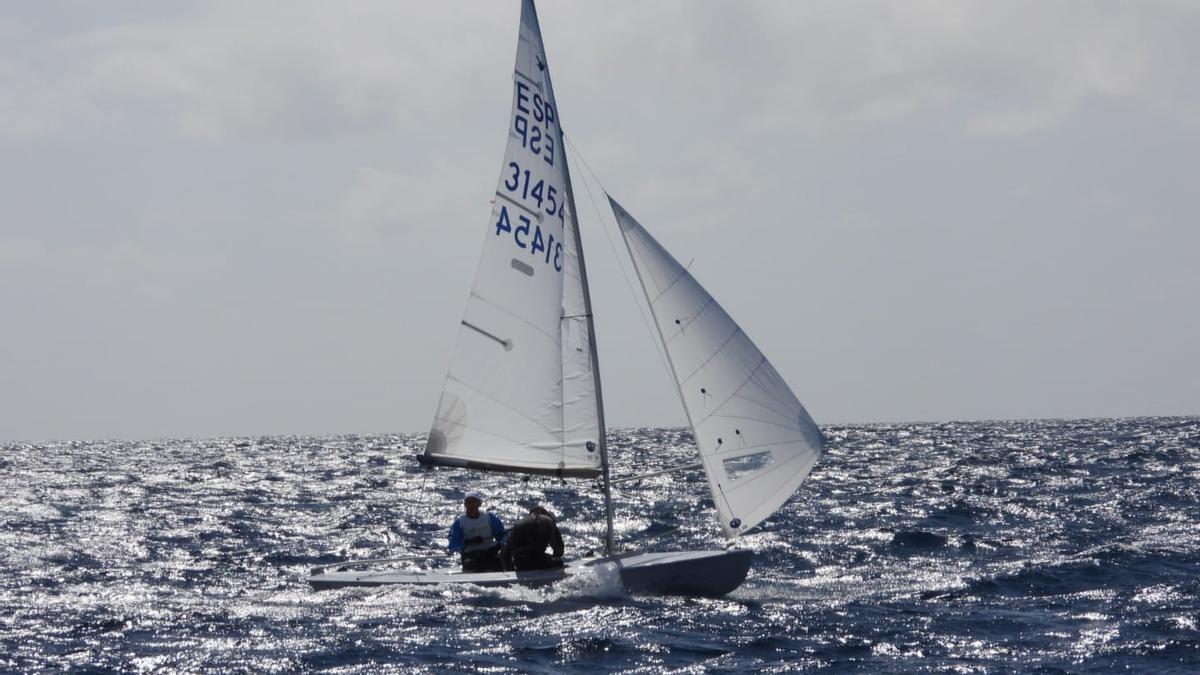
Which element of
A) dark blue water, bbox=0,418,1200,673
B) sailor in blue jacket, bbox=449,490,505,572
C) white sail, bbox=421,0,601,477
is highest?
white sail, bbox=421,0,601,477

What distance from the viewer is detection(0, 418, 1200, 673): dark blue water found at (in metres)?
12.5

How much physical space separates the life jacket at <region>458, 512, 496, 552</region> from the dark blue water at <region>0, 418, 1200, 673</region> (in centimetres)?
108

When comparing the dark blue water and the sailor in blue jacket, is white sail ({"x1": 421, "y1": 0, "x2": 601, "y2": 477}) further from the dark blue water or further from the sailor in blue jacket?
the dark blue water

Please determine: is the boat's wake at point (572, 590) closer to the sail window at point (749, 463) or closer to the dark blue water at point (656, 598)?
the dark blue water at point (656, 598)

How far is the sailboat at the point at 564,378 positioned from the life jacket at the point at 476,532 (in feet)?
1.61

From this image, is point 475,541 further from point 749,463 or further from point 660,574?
point 749,463

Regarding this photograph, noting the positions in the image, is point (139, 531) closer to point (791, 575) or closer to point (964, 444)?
point (791, 575)

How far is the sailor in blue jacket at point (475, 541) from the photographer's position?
1677cm

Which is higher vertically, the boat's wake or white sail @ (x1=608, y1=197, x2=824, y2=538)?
white sail @ (x1=608, y1=197, x2=824, y2=538)

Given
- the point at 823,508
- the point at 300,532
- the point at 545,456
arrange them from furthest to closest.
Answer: the point at 823,508, the point at 300,532, the point at 545,456

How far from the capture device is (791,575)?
1814 centimetres

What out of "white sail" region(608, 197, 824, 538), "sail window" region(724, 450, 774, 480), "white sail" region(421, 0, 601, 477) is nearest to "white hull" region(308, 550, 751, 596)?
"white sail" region(608, 197, 824, 538)

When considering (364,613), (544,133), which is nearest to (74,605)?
(364,613)

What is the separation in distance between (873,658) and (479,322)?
637 cm
